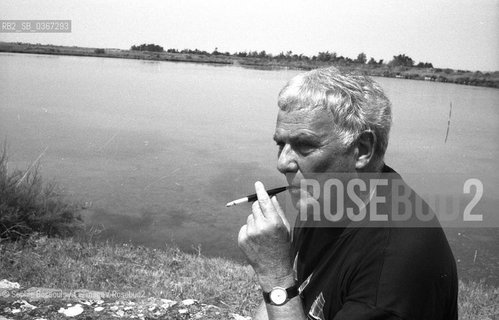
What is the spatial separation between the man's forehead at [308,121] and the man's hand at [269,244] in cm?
26

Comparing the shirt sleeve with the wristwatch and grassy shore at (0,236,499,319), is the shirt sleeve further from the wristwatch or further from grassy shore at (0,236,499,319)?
grassy shore at (0,236,499,319)

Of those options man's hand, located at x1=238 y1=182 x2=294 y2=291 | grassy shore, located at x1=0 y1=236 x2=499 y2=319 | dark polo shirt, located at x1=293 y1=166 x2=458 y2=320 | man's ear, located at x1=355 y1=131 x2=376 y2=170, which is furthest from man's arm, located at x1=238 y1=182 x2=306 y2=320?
grassy shore, located at x1=0 y1=236 x2=499 y2=319

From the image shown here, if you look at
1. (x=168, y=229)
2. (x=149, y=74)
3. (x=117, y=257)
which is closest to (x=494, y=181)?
(x=168, y=229)

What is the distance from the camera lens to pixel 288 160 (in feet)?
5.82

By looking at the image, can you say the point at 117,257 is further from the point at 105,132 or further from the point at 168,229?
the point at 105,132

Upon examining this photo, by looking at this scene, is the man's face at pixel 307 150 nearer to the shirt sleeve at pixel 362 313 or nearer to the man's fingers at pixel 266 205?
the man's fingers at pixel 266 205

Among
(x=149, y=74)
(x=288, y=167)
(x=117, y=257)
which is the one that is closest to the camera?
(x=288, y=167)

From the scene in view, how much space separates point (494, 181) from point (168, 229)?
1234 cm

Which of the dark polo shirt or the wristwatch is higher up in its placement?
the dark polo shirt

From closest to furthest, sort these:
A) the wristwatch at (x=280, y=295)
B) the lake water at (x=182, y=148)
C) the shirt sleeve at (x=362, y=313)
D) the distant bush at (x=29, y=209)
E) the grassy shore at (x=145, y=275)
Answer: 1. the shirt sleeve at (x=362, y=313)
2. the wristwatch at (x=280, y=295)
3. the grassy shore at (x=145, y=275)
4. the distant bush at (x=29, y=209)
5. the lake water at (x=182, y=148)

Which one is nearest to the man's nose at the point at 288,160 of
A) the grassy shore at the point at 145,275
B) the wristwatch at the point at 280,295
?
the wristwatch at the point at 280,295

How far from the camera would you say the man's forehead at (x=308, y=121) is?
1646 millimetres

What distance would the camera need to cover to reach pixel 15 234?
718 centimetres

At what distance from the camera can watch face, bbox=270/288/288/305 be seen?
159cm
